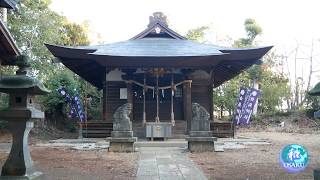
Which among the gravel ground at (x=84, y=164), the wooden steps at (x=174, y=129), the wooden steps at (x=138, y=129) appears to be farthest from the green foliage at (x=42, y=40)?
the gravel ground at (x=84, y=164)

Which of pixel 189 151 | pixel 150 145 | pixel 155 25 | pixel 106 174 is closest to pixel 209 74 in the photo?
pixel 155 25

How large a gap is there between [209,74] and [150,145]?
236 inches

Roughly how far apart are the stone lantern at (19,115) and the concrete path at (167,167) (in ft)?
7.60

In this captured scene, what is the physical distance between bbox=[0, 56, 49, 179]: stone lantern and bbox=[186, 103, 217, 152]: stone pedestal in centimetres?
682

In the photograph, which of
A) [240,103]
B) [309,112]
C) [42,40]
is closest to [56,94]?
[42,40]

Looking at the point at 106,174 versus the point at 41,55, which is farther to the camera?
the point at 41,55

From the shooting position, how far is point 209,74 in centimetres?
2005

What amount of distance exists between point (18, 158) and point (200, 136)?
7280 millimetres

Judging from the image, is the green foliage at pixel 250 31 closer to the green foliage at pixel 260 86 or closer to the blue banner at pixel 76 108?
the green foliage at pixel 260 86

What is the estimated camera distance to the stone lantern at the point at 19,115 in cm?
709

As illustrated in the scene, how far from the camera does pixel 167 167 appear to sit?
9727 millimetres

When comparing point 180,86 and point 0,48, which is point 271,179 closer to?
point 0,48

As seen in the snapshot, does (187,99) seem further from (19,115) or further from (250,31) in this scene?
(250,31)

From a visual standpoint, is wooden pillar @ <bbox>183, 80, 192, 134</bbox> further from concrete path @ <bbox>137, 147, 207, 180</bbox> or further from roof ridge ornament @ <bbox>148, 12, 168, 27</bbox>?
concrete path @ <bbox>137, 147, 207, 180</bbox>
